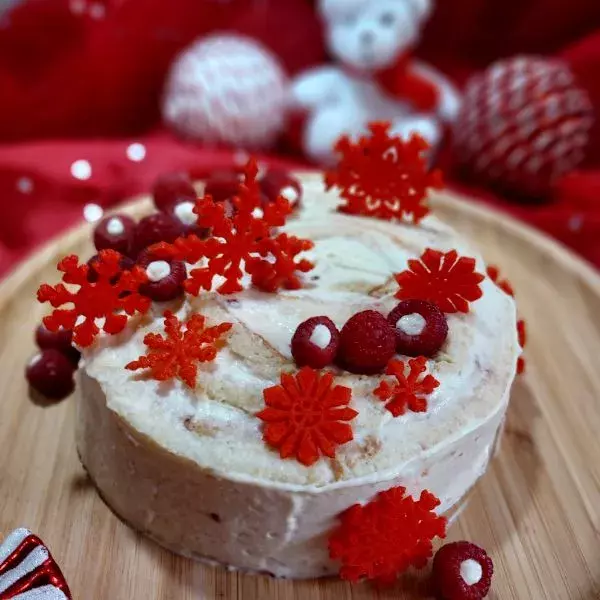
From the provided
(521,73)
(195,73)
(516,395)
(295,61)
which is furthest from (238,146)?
(516,395)

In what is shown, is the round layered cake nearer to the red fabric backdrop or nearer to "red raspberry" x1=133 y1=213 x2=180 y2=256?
"red raspberry" x1=133 y1=213 x2=180 y2=256

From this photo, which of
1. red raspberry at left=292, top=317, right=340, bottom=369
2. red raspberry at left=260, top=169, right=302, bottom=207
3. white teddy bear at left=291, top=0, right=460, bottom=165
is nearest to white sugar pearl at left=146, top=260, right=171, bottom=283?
red raspberry at left=292, top=317, right=340, bottom=369

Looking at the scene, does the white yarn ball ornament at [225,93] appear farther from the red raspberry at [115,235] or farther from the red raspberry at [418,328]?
the red raspberry at [418,328]

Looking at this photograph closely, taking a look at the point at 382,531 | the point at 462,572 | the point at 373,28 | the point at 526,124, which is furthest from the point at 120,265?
the point at 526,124

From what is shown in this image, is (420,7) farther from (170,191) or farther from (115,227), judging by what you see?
(115,227)

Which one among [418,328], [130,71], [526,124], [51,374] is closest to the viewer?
[418,328]

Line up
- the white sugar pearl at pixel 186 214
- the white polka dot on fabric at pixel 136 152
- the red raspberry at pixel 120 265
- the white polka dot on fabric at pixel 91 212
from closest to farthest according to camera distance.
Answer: the red raspberry at pixel 120 265, the white sugar pearl at pixel 186 214, the white polka dot on fabric at pixel 91 212, the white polka dot on fabric at pixel 136 152

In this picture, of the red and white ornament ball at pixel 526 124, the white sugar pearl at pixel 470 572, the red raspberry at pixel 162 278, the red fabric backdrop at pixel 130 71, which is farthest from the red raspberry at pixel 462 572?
the red and white ornament ball at pixel 526 124
